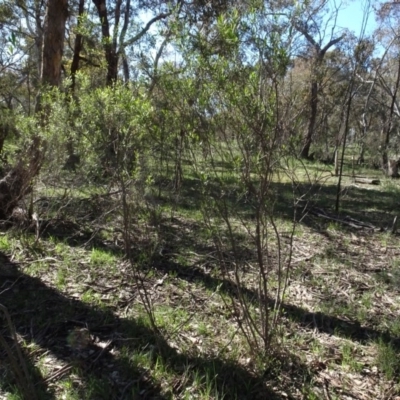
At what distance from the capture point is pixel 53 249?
556 cm

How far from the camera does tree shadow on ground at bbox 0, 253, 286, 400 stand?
119 inches

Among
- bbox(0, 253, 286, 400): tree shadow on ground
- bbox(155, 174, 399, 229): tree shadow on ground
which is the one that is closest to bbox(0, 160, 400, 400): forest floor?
bbox(0, 253, 286, 400): tree shadow on ground

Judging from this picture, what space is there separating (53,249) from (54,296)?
52.1 inches

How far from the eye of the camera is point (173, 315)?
399 cm

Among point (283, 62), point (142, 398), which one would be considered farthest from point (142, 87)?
point (142, 398)

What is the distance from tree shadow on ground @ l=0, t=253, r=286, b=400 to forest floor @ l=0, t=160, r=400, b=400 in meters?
0.01

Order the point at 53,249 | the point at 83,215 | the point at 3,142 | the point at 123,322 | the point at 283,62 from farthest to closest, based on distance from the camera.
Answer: the point at 3,142 < the point at 83,215 < the point at 53,249 < the point at 123,322 < the point at 283,62

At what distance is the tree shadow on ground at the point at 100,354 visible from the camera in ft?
9.89

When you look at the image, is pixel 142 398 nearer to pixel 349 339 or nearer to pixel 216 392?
pixel 216 392

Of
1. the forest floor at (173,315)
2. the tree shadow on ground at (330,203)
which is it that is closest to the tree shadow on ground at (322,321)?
the forest floor at (173,315)

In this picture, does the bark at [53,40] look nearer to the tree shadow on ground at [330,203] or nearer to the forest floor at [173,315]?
the forest floor at [173,315]

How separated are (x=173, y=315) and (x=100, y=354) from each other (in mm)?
800

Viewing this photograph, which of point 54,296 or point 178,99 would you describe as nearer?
point 178,99

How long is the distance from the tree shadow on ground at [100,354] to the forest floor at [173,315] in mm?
10
